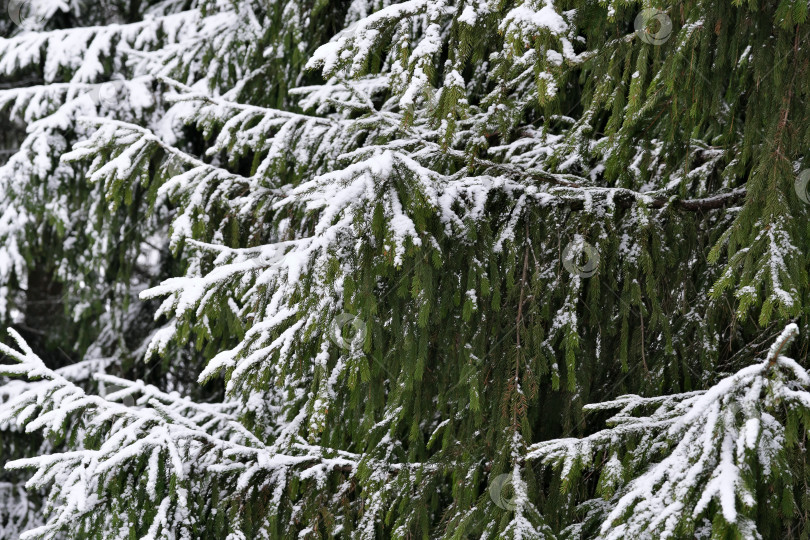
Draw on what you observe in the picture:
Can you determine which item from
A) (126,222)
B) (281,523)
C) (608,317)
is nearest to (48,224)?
(126,222)

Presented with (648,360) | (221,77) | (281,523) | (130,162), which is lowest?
(281,523)

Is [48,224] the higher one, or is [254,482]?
[48,224]

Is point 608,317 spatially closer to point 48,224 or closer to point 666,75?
point 666,75

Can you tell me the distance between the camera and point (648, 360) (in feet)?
9.24

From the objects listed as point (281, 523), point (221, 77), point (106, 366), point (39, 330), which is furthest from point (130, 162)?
point (39, 330)

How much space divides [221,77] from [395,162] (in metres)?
2.64

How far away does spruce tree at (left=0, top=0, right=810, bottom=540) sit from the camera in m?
2.06

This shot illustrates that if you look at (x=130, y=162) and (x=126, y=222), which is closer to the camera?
(x=130, y=162)

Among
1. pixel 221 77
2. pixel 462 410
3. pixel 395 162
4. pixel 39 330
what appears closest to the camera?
pixel 395 162

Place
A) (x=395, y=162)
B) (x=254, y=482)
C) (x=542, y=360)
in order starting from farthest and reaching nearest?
(x=254, y=482) < (x=542, y=360) < (x=395, y=162)

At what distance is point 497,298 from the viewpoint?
2.50m

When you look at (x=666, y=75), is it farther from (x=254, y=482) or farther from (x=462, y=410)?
(x=254, y=482)

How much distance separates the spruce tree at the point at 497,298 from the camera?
2.06 meters

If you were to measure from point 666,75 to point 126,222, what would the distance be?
12.6 feet
